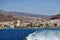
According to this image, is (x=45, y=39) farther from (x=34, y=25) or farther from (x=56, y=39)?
(x=34, y=25)

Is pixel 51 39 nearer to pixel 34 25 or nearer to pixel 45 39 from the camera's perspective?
pixel 45 39

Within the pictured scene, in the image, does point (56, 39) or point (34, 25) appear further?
point (34, 25)

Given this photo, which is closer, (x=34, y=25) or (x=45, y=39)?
(x=45, y=39)

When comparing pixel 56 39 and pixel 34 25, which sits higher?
pixel 56 39

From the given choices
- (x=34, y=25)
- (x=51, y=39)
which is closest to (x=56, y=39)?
(x=51, y=39)

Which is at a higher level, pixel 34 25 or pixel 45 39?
pixel 45 39

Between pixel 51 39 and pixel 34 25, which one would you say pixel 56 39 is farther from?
pixel 34 25
